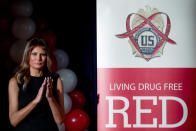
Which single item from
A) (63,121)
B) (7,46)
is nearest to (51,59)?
(7,46)

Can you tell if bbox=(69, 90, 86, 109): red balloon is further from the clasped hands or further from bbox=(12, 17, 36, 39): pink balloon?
bbox=(12, 17, 36, 39): pink balloon

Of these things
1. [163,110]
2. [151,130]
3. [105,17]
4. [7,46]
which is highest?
[105,17]

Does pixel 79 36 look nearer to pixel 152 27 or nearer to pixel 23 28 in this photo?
pixel 23 28

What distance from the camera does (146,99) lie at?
235 cm

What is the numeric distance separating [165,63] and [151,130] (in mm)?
638

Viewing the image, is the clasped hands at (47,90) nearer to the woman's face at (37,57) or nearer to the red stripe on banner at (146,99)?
the woman's face at (37,57)

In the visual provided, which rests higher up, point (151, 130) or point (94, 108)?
point (94, 108)

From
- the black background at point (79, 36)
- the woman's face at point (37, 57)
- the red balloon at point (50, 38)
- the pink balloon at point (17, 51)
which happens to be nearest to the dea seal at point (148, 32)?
the black background at point (79, 36)

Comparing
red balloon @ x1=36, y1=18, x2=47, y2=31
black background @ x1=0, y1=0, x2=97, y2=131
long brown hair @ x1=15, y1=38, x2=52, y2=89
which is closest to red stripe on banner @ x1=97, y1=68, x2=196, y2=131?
black background @ x1=0, y1=0, x2=97, y2=131

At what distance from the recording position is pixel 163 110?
235 cm

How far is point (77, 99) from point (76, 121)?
208 mm

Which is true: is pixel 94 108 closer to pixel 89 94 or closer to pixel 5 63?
pixel 89 94

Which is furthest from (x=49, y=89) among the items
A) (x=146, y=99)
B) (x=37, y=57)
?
(x=146, y=99)

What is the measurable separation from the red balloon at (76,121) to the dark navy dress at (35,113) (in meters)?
0.13
